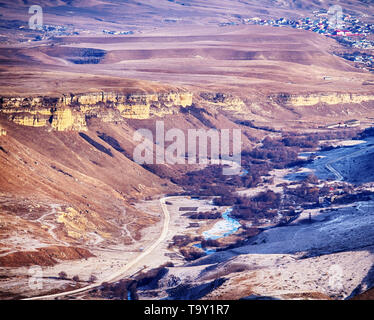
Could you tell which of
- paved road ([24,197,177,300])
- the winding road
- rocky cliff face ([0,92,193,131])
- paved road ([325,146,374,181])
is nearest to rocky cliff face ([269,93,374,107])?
rocky cliff face ([0,92,193,131])

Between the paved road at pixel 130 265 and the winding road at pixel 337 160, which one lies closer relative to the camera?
the paved road at pixel 130 265

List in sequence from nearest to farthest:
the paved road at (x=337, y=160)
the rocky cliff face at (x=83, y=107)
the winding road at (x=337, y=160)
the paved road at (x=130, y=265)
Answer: the paved road at (x=130, y=265) → the rocky cliff face at (x=83, y=107) → the winding road at (x=337, y=160) → the paved road at (x=337, y=160)

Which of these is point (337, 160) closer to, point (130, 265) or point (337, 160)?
point (337, 160)

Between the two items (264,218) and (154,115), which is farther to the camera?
(154,115)

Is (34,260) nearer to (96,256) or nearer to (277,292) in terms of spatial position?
(96,256)

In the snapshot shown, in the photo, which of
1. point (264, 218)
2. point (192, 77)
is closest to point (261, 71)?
point (192, 77)

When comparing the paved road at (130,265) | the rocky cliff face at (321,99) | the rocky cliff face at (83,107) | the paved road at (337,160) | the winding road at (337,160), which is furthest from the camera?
the rocky cliff face at (321,99)

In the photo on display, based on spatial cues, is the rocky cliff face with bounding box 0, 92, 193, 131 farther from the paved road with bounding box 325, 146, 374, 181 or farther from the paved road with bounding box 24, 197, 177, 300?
the paved road with bounding box 325, 146, 374, 181

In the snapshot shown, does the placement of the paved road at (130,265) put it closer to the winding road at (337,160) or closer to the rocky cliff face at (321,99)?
the winding road at (337,160)

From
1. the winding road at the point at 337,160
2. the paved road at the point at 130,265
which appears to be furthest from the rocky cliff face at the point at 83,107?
the winding road at the point at 337,160
